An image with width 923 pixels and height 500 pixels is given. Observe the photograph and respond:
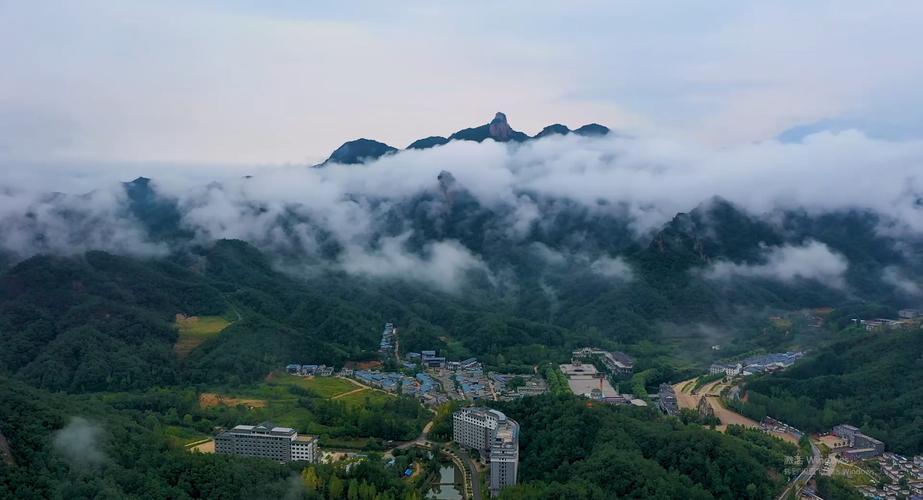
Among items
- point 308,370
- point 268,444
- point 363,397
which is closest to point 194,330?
point 308,370

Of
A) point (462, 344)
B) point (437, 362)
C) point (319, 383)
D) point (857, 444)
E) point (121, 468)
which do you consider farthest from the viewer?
point (462, 344)

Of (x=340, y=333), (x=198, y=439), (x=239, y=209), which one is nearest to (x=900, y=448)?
(x=198, y=439)

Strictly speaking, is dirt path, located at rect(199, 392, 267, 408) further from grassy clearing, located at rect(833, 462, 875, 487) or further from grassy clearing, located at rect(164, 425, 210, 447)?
grassy clearing, located at rect(833, 462, 875, 487)

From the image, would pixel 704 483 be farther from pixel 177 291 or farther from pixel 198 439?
pixel 177 291

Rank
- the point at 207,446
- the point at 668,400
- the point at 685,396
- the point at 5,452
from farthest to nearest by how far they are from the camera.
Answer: the point at 685,396, the point at 668,400, the point at 207,446, the point at 5,452

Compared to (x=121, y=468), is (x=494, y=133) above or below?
above

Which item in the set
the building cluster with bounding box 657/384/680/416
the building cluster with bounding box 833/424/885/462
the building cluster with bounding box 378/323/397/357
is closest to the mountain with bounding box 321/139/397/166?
the building cluster with bounding box 378/323/397/357

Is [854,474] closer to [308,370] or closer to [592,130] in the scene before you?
[308,370]
